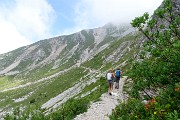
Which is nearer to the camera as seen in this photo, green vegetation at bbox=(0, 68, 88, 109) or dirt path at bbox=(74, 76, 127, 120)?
dirt path at bbox=(74, 76, 127, 120)

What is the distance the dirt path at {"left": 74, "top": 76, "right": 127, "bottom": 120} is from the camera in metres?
26.8

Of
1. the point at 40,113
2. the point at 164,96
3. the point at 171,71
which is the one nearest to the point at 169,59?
the point at 171,71

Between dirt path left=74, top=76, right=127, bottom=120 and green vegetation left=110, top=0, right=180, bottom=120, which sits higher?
green vegetation left=110, top=0, right=180, bottom=120

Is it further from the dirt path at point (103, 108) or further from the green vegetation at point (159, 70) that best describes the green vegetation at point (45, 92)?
the green vegetation at point (159, 70)

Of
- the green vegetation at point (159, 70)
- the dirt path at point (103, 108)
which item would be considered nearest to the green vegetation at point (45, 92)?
the dirt path at point (103, 108)

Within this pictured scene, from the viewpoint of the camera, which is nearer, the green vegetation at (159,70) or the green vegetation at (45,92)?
the green vegetation at (159,70)

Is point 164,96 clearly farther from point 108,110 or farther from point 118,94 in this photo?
point 118,94

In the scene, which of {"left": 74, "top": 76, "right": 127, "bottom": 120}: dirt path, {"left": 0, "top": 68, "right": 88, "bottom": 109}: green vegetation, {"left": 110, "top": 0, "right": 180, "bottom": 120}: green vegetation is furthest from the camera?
{"left": 0, "top": 68, "right": 88, "bottom": 109}: green vegetation

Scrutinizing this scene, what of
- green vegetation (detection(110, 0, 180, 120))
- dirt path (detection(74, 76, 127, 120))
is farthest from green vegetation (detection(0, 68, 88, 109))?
green vegetation (detection(110, 0, 180, 120))

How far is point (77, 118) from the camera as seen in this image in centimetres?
2727

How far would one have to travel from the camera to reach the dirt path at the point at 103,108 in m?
26.8

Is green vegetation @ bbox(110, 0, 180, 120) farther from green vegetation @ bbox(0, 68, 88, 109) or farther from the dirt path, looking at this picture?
green vegetation @ bbox(0, 68, 88, 109)

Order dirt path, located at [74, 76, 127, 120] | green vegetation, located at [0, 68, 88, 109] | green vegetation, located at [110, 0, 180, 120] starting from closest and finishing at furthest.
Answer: green vegetation, located at [110, 0, 180, 120] < dirt path, located at [74, 76, 127, 120] < green vegetation, located at [0, 68, 88, 109]

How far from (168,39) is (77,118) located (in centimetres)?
1724
